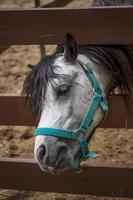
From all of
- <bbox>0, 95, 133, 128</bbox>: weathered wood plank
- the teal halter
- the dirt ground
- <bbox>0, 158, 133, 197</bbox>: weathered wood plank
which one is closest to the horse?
the teal halter

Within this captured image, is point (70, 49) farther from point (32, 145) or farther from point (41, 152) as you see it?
point (32, 145)

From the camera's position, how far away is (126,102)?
9.43 feet

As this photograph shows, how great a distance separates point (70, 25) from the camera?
2613 millimetres

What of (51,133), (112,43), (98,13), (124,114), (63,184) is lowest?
(63,184)

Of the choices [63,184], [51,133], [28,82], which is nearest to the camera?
[51,133]

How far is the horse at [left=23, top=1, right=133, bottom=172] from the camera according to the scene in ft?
7.84

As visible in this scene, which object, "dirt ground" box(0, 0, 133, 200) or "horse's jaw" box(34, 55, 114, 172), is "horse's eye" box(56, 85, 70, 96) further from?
"dirt ground" box(0, 0, 133, 200)

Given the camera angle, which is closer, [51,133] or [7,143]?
[51,133]

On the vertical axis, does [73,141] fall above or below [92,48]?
below

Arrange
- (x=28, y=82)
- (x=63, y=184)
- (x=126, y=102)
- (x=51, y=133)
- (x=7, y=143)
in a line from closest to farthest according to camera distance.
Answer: (x=51, y=133) < (x=28, y=82) < (x=126, y=102) < (x=63, y=184) < (x=7, y=143)

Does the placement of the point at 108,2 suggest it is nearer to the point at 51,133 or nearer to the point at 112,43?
the point at 112,43

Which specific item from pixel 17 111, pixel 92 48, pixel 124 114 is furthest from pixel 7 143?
pixel 92 48

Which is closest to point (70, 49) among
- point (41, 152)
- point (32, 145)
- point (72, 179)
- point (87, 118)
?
point (87, 118)

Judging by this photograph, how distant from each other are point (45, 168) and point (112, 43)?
78 centimetres
